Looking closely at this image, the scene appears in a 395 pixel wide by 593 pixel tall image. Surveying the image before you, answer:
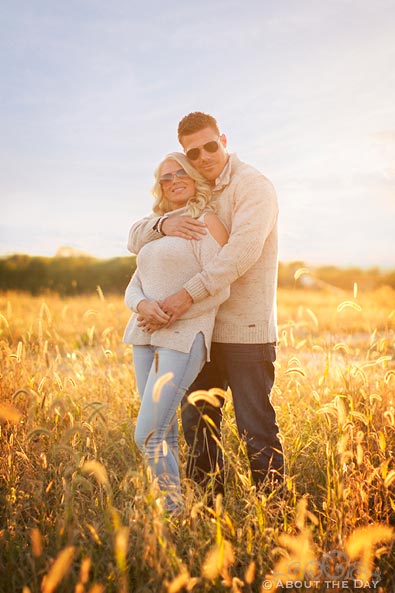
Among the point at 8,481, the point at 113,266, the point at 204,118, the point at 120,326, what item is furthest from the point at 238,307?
the point at 113,266

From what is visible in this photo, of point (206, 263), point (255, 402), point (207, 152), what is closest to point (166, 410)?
point (255, 402)

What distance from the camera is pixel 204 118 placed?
332 centimetres

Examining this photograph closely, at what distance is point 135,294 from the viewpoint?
10.3 ft

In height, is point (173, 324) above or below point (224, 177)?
below

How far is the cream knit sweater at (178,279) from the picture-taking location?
9.76ft

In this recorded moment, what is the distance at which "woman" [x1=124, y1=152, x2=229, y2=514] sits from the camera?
2.80 m

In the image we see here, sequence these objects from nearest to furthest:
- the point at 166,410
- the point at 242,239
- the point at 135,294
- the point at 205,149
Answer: the point at 166,410 → the point at 242,239 → the point at 135,294 → the point at 205,149

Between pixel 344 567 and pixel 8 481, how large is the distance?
1957 millimetres

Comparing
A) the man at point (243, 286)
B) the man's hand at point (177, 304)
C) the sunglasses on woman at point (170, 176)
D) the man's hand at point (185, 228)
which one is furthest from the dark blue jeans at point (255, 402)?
the sunglasses on woman at point (170, 176)

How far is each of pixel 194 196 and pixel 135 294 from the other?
2.43 ft

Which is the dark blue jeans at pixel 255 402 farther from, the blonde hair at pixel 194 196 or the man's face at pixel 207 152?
the man's face at pixel 207 152

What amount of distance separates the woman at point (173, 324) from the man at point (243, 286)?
8 cm

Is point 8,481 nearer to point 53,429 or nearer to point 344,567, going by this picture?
point 53,429

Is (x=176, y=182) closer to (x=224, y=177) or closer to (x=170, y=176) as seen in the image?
(x=170, y=176)
